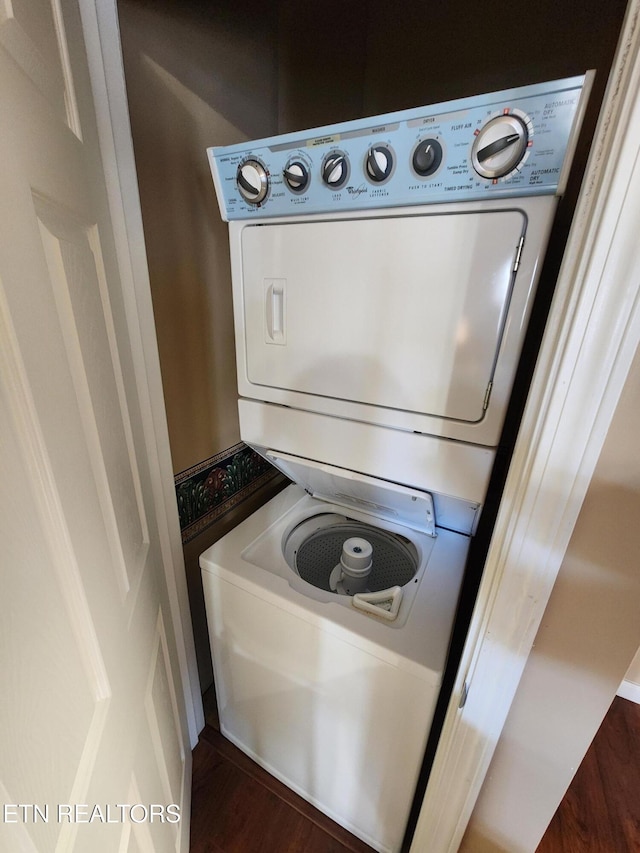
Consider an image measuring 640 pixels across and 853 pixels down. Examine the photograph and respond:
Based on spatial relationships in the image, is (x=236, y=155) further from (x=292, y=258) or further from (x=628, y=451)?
(x=628, y=451)

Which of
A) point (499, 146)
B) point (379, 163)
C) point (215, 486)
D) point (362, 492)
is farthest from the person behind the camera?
point (215, 486)

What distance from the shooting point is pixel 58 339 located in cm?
52

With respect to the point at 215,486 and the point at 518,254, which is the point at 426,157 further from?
the point at 215,486

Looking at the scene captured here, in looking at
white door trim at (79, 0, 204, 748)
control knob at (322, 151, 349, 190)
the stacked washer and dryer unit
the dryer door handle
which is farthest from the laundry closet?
control knob at (322, 151, 349, 190)

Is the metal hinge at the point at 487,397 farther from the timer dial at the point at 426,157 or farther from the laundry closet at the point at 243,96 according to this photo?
the timer dial at the point at 426,157

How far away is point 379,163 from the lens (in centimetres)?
75

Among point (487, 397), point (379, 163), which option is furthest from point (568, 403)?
point (379, 163)

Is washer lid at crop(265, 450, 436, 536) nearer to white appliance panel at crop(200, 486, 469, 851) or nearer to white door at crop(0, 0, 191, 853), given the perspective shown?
white appliance panel at crop(200, 486, 469, 851)

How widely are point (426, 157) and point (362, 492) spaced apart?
874 mm

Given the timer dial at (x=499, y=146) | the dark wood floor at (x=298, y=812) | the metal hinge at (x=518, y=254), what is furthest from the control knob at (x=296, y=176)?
the dark wood floor at (x=298, y=812)

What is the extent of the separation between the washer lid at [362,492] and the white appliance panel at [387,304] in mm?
234

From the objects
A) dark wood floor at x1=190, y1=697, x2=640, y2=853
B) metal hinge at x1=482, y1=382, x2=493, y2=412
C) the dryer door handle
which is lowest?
dark wood floor at x1=190, y1=697, x2=640, y2=853

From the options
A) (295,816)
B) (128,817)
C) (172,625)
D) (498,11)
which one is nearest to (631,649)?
(128,817)

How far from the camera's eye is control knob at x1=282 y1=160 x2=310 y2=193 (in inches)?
32.5
